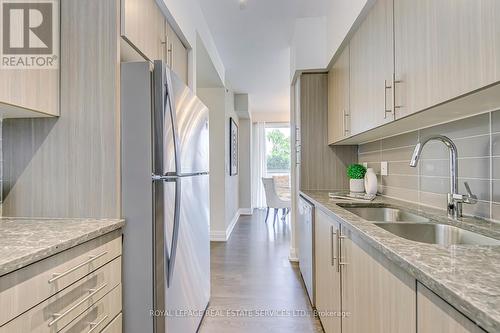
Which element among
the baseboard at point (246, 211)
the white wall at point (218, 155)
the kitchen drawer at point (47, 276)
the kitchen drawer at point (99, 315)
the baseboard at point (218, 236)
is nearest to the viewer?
the kitchen drawer at point (47, 276)

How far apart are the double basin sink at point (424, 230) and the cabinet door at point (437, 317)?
0.49 meters

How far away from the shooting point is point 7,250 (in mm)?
802

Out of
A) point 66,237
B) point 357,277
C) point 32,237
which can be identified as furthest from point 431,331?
point 32,237

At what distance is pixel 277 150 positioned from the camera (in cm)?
748

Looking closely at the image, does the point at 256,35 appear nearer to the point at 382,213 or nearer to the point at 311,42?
the point at 311,42

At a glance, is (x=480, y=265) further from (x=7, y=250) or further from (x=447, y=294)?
(x=7, y=250)

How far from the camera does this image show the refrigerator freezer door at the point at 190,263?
4.75 ft

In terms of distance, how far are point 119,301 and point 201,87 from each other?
3.61 m

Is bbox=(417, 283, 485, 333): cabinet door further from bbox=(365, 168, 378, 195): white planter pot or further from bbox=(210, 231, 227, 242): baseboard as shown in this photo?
bbox=(210, 231, 227, 242): baseboard

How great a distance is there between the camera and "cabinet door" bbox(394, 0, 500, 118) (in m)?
0.81

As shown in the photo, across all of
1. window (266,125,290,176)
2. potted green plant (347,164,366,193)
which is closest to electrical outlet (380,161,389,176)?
potted green plant (347,164,366,193)

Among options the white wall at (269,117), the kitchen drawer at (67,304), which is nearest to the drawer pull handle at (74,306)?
the kitchen drawer at (67,304)

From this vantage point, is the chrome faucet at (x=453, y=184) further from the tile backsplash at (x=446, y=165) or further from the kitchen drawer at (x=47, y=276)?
the kitchen drawer at (x=47, y=276)

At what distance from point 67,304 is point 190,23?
7.08 ft
